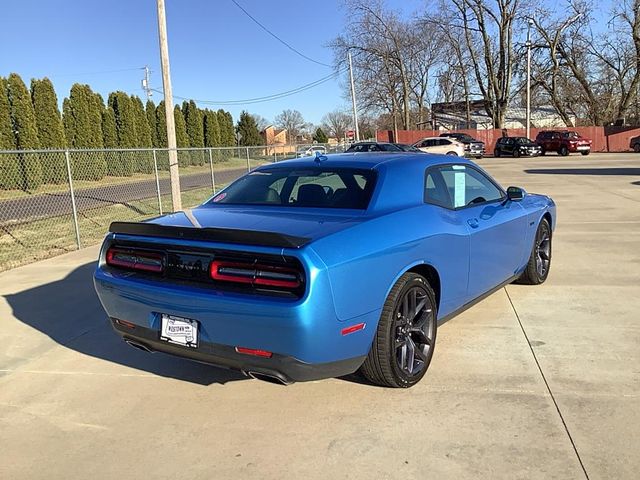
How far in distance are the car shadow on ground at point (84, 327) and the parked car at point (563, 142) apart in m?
35.3

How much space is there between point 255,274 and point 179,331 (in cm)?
62

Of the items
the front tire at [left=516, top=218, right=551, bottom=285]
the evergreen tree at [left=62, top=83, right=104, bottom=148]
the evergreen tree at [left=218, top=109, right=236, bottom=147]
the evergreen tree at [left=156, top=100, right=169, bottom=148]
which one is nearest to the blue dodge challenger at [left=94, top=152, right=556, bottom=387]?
the front tire at [left=516, top=218, right=551, bottom=285]

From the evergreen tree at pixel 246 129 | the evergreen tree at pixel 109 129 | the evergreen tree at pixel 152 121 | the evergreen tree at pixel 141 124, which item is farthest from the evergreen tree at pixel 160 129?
the evergreen tree at pixel 246 129

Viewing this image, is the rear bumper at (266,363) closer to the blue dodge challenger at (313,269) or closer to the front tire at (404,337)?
the blue dodge challenger at (313,269)

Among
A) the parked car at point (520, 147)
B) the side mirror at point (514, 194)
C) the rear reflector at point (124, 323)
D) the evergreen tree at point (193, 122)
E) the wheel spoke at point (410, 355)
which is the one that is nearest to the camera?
the rear reflector at point (124, 323)

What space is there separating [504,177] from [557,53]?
36.1 metres

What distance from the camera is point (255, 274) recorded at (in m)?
2.80

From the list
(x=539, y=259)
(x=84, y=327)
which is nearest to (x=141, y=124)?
(x=84, y=327)

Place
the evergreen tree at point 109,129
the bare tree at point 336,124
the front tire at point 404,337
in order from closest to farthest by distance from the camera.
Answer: the front tire at point 404,337 → the evergreen tree at point 109,129 → the bare tree at point 336,124

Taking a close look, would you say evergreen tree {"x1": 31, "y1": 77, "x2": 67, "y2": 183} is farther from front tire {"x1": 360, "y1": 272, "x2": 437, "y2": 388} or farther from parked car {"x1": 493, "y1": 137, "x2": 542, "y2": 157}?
parked car {"x1": 493, "y1": 137, "x2": 542, "y2": 157}

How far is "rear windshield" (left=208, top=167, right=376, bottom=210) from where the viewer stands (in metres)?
3.69

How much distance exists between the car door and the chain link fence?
3.11m

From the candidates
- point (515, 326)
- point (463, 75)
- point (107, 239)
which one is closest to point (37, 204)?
point (107, 239)

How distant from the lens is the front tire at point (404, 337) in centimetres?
317
